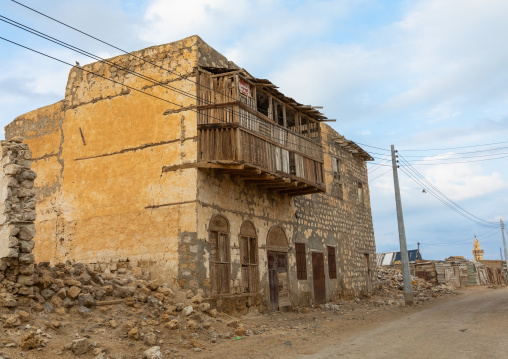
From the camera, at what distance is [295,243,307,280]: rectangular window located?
1723 cm

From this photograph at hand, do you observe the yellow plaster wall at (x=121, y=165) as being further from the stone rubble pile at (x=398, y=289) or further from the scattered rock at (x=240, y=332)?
the stone rubble pile at (x=398, y=289)

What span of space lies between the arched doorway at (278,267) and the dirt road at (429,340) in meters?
3.79

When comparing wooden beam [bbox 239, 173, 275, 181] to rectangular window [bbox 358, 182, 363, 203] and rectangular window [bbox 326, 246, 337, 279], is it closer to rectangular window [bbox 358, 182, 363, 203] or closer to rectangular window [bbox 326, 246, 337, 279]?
rectangular window [bbox 326, 246, 337, 279]

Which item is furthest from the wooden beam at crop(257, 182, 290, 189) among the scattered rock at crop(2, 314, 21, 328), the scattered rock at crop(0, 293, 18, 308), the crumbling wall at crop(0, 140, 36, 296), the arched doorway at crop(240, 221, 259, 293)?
the scattered rock at crop(2, 314, 21, 328)

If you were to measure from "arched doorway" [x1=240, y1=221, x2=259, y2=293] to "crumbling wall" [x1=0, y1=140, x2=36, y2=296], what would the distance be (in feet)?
21.2

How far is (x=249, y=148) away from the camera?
13016 mm

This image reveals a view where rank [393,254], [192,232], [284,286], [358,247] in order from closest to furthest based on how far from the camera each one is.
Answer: [192,232]
[284,286]
[358,247]
[393,254]

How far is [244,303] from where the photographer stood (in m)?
13.6

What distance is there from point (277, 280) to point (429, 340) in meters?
6.95

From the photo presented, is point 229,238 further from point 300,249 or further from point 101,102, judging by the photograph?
point 101,102

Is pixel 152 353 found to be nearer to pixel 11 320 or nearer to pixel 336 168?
pixel 11 320

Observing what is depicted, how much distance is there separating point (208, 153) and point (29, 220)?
199 inches

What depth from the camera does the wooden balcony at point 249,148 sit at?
497 inches

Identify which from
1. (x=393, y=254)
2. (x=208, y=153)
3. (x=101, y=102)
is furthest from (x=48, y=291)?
(x=393, y=254)
